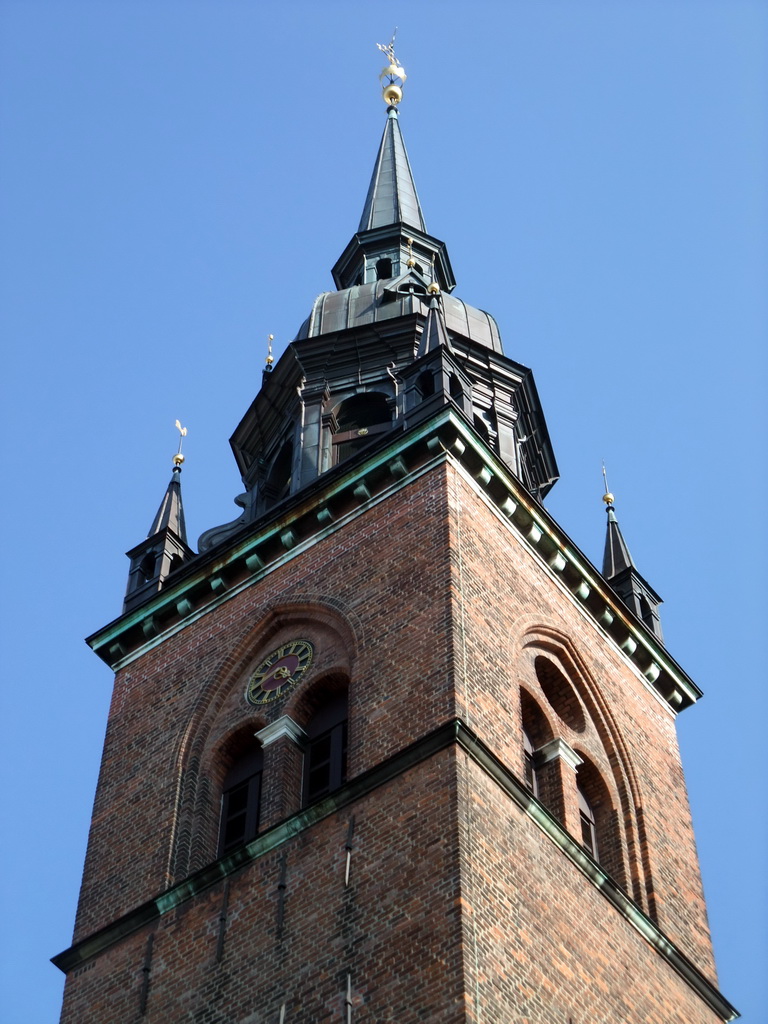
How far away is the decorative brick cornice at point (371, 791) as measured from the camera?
2592cm

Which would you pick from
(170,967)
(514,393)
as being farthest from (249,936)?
(514,393)

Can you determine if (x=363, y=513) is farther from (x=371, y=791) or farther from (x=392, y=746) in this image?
(x=371, y=791)

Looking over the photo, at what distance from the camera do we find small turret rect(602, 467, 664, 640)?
34375mm

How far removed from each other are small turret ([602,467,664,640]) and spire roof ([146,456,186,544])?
278 inches

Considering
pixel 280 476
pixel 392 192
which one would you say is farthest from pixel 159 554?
pixel 392 192

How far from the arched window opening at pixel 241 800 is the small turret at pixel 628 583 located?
737 centimetres

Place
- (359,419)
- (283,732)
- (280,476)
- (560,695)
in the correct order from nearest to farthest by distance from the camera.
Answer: (283,732)
(560,695)
(359,419)
(280,476)

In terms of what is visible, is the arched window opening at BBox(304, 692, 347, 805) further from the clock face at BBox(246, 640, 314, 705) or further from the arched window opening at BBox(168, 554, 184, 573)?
the arched window opening at BBox(168, 554, 184, 573)

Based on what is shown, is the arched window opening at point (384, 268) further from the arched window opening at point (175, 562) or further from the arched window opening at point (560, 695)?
the arched window opening at point (560, 695)

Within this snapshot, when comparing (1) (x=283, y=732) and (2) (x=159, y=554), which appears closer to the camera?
(1) (x=283, y=732)

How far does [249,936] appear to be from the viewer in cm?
2559

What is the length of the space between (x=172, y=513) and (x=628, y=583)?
25.1 ft

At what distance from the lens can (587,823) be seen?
29.6 m

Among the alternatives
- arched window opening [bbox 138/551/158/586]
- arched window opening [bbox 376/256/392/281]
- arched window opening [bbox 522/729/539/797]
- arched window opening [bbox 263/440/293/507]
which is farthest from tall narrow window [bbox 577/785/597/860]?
arched window opening [bbox 376/256/392/281]
